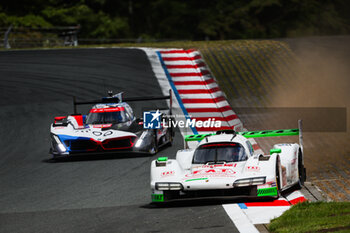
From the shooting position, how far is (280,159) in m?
12.4

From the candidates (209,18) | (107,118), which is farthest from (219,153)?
(209,18)

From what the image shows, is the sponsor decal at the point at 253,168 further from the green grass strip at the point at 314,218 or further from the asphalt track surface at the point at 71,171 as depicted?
the green grass strip at the point at 314,218

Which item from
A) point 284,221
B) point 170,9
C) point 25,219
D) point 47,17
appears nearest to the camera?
point 284,221

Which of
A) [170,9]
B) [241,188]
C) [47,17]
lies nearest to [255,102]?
[241,188]

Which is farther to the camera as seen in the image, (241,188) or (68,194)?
(68,194)

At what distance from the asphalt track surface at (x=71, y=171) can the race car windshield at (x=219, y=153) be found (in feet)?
4.10

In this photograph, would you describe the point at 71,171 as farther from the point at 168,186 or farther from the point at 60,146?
the point at 168,186

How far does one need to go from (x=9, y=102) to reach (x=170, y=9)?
43.4 metres

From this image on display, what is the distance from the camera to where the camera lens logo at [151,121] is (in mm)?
18372

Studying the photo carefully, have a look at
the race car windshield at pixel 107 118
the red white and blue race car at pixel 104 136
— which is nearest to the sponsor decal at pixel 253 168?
the red white and blue race car at pixel 104 136

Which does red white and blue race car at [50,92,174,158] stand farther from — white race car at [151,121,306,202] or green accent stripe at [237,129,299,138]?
green accent stripe at [237,129,299,138]

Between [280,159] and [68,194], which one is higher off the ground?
[280,159]

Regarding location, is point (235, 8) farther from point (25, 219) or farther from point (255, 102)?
point (25, 219)

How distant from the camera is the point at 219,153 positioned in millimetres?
12711
